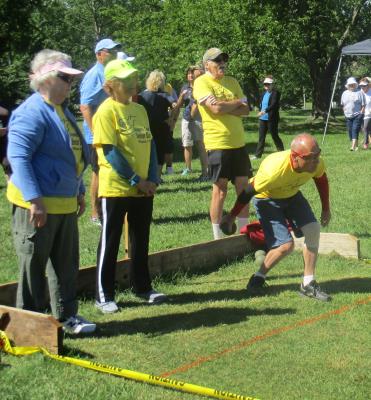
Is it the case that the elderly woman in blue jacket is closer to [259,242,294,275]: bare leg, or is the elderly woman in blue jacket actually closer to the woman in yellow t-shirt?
the woman in yellow t-shirt

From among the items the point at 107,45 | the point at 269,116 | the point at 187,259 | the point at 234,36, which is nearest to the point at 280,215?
the point at 187,259

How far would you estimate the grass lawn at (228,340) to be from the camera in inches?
173

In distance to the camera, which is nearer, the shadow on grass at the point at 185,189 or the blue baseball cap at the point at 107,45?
the blue baseball cap at the point at 107,45

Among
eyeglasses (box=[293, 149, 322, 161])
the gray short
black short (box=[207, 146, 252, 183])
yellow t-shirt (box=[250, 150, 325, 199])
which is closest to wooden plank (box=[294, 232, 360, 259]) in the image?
black short (box=[207, 146, 252, 183])

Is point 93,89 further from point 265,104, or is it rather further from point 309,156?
point 265,104

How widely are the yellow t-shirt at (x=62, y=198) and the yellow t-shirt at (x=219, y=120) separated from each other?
2760mm

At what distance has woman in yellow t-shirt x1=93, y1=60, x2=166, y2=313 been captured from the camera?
584 centimetres

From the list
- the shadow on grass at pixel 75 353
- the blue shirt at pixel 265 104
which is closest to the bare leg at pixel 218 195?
the shadow on grass at pixel 75 353

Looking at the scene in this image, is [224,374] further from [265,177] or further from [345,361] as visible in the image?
[265,177]

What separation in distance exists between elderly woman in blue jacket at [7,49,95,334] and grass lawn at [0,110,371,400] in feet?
2.15

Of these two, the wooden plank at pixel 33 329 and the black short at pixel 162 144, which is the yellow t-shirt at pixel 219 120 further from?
the black short at pixel 162 144

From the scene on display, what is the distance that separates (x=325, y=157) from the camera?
18328mm

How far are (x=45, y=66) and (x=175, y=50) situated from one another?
91.4ft

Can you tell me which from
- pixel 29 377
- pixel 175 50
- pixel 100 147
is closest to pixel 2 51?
pixel 175 50
